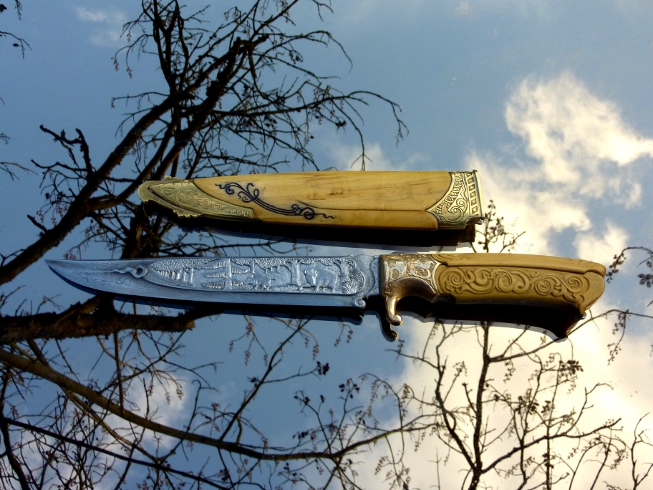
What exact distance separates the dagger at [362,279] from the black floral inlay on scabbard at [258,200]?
0.41m

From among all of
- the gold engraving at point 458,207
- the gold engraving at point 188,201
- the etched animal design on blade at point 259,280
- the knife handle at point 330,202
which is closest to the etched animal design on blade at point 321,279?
the etched animal design on blade at point 259,280

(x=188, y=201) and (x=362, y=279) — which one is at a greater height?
(x=188, y=201)

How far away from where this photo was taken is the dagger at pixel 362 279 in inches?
136

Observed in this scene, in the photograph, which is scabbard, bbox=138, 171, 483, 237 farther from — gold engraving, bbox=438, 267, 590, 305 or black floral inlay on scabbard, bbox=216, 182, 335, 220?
gold engraving, bbox=438, 267, 590, 305

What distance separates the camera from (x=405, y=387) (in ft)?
11.9

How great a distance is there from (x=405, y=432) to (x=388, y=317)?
620 millimetres

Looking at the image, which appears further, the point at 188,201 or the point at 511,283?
the point at 188,201

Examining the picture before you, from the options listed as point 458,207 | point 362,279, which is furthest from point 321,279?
point 458,207

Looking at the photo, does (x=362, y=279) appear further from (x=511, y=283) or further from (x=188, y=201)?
(x=188, y=201)

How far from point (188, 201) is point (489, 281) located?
174 cm

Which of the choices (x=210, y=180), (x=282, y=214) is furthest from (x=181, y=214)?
(x=282, y=214)

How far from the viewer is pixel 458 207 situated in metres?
3.94

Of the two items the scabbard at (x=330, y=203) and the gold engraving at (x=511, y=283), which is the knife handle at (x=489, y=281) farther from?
the scabbard at (x=330, y=203)

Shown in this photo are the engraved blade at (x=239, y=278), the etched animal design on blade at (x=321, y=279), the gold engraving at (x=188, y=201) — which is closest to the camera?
the engraved blade at (x=239, y=278)
